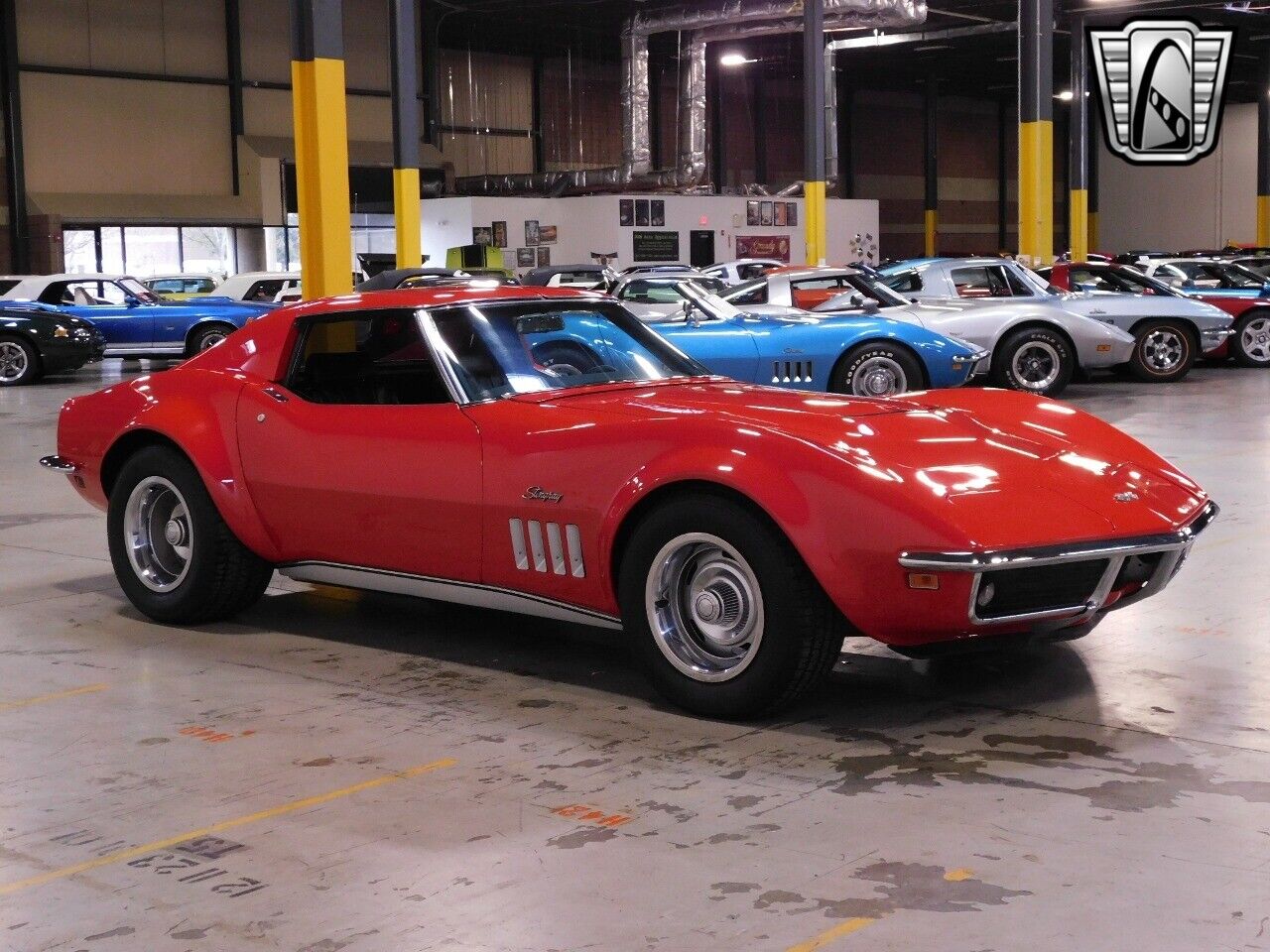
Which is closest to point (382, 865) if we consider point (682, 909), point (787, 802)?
point (682, 909)

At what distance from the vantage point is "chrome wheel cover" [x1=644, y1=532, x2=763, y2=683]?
4617 mm

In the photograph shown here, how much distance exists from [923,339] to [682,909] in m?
10.5

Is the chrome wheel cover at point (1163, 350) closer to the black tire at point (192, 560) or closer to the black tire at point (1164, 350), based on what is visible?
the black tire at point (1164, 350)

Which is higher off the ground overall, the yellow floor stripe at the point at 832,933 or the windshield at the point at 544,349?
the windshield at the point at 544,349

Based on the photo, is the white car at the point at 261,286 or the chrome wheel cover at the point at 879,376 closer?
the chrome wheel cover at the point at 879,376

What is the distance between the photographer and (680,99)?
35281 millimetres

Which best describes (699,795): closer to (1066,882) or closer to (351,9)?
(1066,882)

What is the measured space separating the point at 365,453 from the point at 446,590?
586 mm

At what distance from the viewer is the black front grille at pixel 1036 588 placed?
4402 mm

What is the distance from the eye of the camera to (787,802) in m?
3.96

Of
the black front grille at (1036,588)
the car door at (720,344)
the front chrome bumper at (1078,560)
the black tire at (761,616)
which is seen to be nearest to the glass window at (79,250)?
the car door at (720,344)

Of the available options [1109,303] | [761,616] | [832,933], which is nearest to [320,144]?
[1109,303]

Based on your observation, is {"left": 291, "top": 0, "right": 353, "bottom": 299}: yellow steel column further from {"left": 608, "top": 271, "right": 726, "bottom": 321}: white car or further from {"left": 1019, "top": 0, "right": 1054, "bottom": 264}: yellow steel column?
{"left": 1019, "top": 0, "right": 1054, "bottom": 264}: yellow steel column

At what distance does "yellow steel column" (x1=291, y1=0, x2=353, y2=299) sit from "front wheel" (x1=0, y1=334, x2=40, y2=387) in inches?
202
